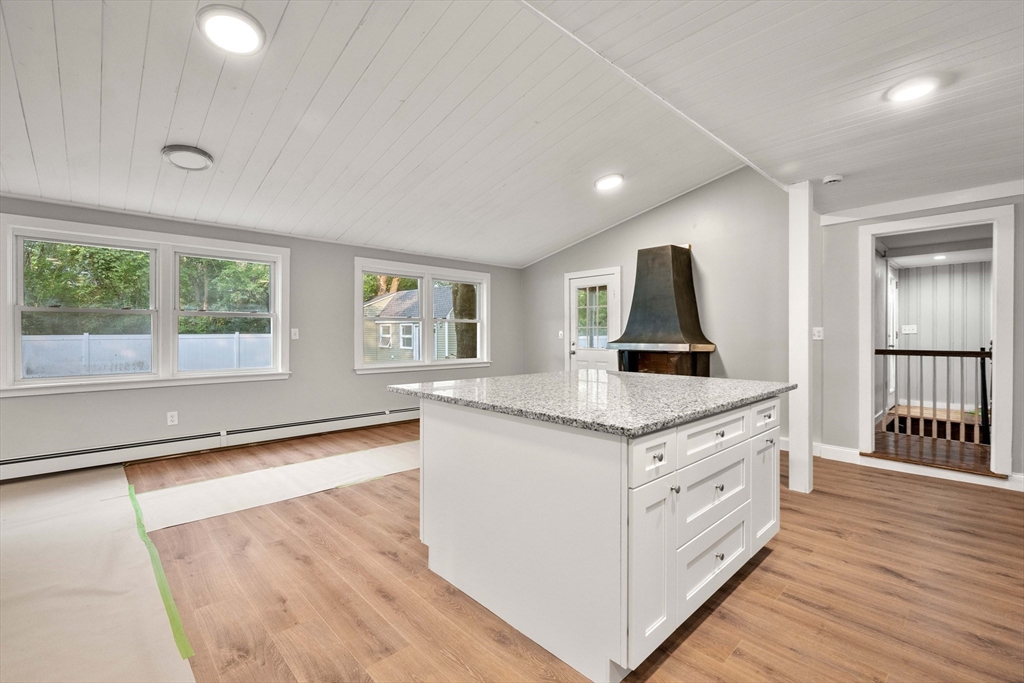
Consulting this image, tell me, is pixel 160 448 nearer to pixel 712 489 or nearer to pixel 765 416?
pixel 712 489

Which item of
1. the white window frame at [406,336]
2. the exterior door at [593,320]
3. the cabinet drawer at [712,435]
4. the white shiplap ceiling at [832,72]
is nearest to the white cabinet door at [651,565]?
the cabinet drawer at [712,435]

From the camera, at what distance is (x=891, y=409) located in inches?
245

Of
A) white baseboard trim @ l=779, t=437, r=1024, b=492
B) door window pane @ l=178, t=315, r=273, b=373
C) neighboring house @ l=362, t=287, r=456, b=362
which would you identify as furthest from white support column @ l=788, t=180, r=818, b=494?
door window pane @ l=178, t=315, r=273, b=373

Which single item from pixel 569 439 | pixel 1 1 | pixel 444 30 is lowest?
pixel 569 439

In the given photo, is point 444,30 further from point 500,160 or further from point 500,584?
point 500,584

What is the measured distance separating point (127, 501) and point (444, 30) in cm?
342

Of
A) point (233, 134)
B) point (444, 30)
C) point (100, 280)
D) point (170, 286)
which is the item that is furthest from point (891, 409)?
point (100, 280)

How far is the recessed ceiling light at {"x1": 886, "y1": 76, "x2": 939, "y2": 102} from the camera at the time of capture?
2.07 m

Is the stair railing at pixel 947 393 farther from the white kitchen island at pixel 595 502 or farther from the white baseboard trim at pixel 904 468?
the white kitchen island at pixel 595 502

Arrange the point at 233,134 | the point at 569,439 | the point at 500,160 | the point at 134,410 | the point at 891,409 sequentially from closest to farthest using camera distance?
the point at 569,439 → the point at 233,134 → the point at 500,160 → the point at 134,410 → the point at 891,409

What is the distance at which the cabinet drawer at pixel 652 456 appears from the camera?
1.31 m

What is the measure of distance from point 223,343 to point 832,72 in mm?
4904

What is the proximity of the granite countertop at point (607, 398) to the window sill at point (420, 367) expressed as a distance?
10.3 ft

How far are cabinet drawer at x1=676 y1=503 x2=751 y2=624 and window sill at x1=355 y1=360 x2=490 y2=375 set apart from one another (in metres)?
4.17
